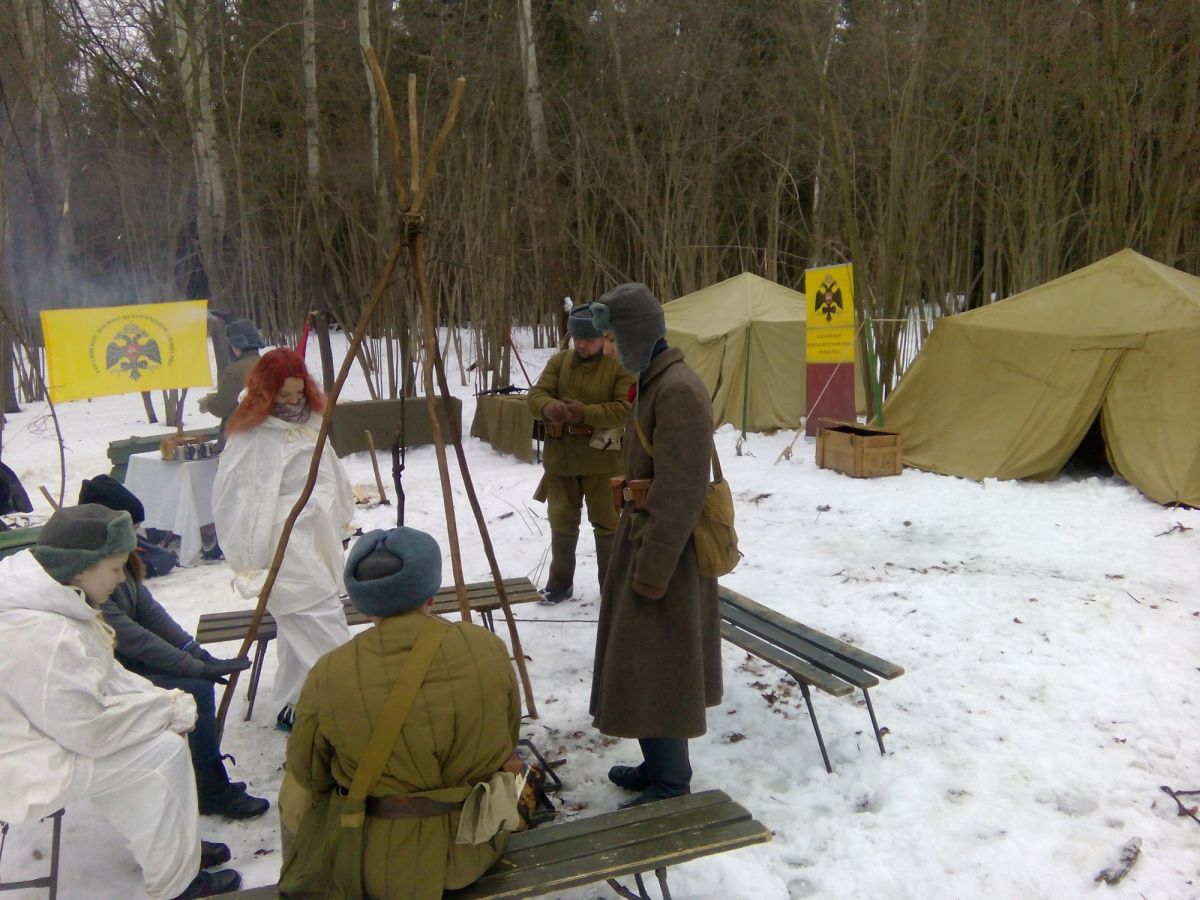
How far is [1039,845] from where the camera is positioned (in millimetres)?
2930

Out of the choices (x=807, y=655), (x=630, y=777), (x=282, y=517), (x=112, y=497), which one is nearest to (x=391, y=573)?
(x=630, y=777)

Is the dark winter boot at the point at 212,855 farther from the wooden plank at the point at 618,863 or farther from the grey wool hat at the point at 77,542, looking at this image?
the wooden plank at the point at 618,863

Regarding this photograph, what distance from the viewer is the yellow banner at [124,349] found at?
6121mm

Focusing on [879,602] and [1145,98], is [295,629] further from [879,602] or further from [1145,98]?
[1145,98]

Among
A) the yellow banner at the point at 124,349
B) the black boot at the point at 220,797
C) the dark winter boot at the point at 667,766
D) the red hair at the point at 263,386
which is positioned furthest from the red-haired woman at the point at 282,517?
the yellow banner at the point at 124,349

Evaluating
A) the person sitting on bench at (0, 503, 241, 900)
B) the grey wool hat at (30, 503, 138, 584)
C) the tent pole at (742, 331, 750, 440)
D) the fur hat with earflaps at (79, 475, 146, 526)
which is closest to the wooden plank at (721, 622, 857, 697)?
the person sitting on bench at (0, 503, 241, 900)

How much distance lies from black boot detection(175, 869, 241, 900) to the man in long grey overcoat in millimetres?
1232

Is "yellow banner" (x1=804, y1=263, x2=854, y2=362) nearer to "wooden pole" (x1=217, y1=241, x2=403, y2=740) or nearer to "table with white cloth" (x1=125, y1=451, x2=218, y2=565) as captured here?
"table with white cloth" (x1=125, y1=451, x2=218, y2=565)

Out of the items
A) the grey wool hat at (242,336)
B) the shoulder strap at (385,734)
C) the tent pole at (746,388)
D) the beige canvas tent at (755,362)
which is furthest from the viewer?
the beige canvas tent at (755,362)

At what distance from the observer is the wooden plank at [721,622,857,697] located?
3301 mm

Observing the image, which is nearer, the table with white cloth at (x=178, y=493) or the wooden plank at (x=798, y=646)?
the wooden plank at (x=798, y=646)

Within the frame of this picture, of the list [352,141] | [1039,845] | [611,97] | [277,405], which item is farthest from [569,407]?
[611,97]

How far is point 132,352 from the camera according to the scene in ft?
21.2

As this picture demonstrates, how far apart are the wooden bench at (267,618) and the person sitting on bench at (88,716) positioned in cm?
103
